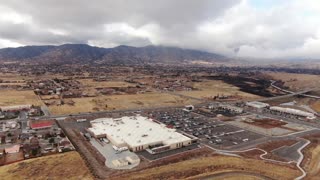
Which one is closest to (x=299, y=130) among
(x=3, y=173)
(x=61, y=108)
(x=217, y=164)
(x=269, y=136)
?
(x=269, y=136)

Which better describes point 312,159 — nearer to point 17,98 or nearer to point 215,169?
point 215,169

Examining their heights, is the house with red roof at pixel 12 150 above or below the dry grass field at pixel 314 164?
below

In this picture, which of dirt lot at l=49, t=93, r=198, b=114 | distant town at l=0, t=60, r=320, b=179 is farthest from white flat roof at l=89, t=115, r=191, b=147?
dirt lot at l=49, t=93, r=198, b=114

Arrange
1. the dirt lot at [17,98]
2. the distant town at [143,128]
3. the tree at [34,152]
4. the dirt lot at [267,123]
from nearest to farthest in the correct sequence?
1. the tree at [34,152]
2. the distant town at [143,128]
3. the dirt lot at [267,123]
4. the dirt lot at [17,98]

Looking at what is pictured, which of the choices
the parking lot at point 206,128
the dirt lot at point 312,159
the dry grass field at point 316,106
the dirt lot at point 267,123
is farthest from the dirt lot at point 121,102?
the dirt lot at point 312,159

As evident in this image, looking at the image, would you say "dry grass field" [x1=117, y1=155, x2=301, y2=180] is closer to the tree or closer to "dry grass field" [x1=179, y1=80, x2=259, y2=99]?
the tree

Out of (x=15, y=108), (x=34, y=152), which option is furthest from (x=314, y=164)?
(x=15, y=108)

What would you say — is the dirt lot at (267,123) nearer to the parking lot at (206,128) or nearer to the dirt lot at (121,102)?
the parking lot at (206,128)
